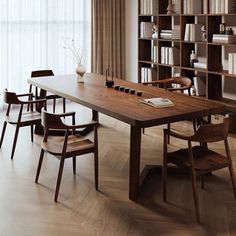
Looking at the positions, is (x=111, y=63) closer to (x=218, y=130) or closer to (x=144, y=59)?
(x=144, y=59)

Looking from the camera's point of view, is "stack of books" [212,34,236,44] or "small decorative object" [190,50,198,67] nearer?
"stack of books" [212,34,236,44]

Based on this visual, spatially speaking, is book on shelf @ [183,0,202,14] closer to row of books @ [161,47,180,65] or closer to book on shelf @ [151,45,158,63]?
row of books @ [161,47,180,65]

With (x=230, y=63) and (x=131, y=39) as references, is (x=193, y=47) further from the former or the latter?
(x=131, y=39)

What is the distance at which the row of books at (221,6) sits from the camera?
537 centimetres

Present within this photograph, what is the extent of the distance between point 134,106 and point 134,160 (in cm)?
52

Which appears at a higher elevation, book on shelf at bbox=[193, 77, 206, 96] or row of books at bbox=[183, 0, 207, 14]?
row of books at bbox=[183, 0, 207, 14]

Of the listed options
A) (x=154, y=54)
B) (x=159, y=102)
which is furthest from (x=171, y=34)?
(x=159, y=102)

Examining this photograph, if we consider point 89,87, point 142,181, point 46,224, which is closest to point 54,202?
point 46,224

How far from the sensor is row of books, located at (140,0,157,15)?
670 centimetres

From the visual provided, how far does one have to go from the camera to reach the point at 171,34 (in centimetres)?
639

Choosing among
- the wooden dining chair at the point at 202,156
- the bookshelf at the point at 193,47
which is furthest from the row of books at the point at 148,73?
the wooden dining chair at the point at 202,156

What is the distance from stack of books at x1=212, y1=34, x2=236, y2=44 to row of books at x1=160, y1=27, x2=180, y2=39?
75 centimetres

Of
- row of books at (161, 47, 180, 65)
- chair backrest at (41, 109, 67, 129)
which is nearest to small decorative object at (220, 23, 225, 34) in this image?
row of books at (161, 47, 180, 65)

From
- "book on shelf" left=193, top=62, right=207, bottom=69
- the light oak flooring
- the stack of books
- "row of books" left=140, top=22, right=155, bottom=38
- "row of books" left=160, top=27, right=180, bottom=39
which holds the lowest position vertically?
the light oak flooring
